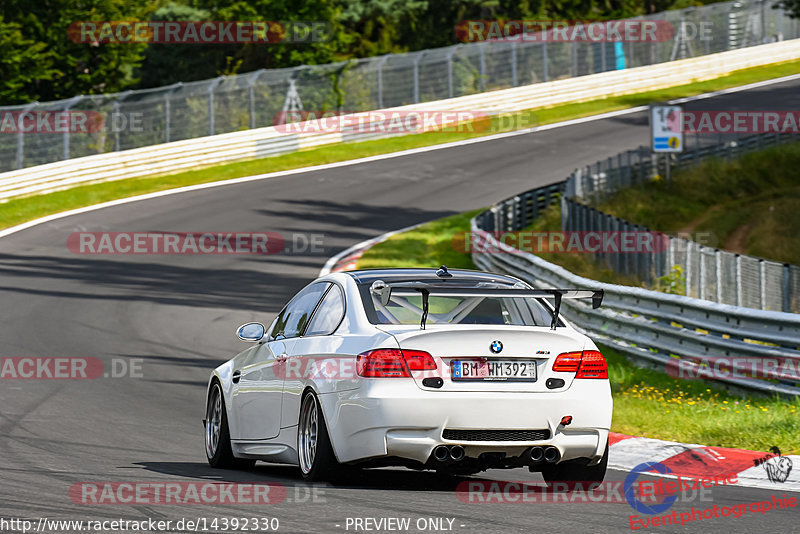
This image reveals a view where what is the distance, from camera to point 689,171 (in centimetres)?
3691

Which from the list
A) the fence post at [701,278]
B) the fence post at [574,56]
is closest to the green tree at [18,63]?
the fence post at [574,56]

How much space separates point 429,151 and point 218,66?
24.7 metres

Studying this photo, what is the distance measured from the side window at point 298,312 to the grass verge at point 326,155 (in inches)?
884

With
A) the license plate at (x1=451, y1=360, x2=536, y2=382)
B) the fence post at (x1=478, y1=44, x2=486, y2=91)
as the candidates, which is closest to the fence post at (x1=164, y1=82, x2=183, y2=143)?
the fence post at (x1=478, y1=44, x2=486, y2=91)

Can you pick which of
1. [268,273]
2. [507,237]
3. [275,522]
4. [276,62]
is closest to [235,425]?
[275,522]

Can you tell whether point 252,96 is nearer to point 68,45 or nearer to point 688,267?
point 68,45

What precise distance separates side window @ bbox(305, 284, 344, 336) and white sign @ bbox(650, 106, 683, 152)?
2486 centimetres

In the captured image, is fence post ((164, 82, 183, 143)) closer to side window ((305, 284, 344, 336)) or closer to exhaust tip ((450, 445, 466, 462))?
side window ((305, 284, 344, 336))

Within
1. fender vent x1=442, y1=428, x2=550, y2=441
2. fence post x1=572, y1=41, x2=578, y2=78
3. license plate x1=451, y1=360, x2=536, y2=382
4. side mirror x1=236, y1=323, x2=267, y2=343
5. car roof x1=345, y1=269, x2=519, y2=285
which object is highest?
car roof x1=345, y1=269, x2=519, y2=285

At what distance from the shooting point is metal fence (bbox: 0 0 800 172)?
3644cm

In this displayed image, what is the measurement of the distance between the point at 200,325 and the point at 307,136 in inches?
923

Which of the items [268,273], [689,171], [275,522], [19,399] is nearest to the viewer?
[275,522]

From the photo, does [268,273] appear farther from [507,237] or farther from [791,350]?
[791,350]

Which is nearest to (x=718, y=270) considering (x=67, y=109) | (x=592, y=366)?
(x=592, y=366)
